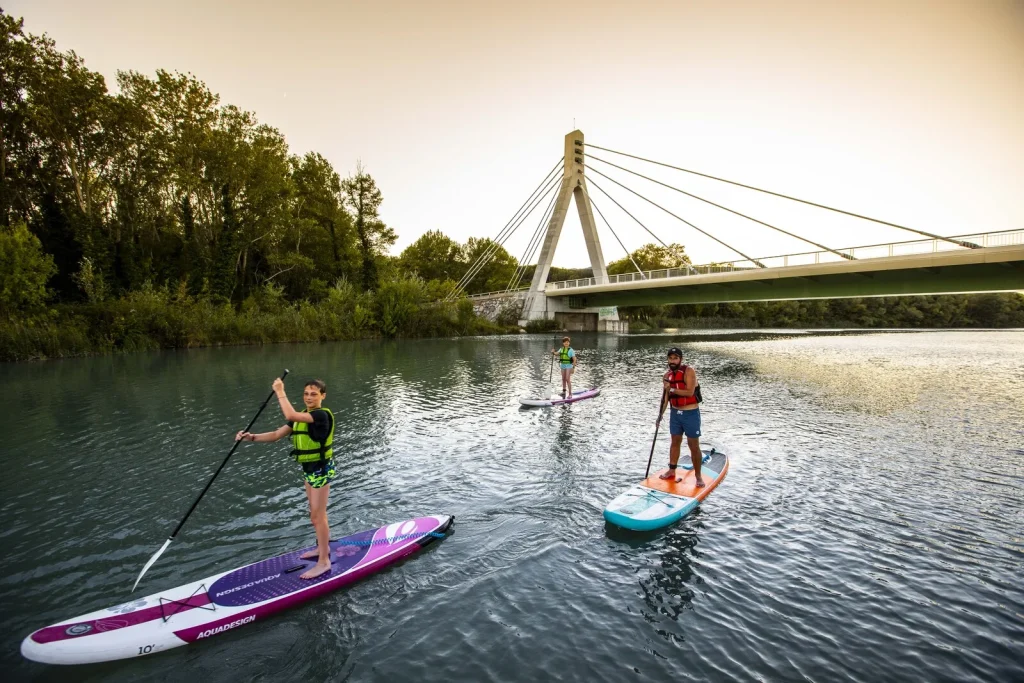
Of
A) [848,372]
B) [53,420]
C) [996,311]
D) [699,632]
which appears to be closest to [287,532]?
[699,632]

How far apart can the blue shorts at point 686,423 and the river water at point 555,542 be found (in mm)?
Result: 1374

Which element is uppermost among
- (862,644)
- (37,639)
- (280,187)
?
(280,187)

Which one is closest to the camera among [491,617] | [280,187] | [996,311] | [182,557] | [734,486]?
[491,617]

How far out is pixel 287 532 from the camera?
796 centimetres

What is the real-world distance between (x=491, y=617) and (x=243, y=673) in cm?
258

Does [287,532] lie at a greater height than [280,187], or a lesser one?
lesser

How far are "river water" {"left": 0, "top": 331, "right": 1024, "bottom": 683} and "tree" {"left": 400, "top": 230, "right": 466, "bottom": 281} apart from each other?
82089mm

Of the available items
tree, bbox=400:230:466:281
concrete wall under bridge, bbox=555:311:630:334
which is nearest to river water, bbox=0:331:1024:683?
concrete wall under bridge, bbox=555:311:630:334

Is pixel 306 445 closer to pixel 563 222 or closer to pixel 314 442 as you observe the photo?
pixel 314 442

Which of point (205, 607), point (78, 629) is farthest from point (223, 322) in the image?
point (205, 607)

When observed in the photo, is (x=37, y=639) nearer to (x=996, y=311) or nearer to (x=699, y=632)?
(x=699, y=632)

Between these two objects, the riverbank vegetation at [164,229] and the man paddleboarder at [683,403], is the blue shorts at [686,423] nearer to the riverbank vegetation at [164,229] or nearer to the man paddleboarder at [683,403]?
the man paddleboarder at [683,403]

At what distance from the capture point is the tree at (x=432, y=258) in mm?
98062

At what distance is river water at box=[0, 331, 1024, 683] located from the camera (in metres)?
5.21
